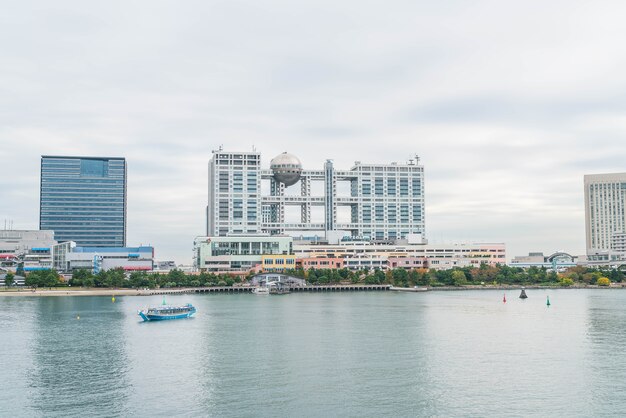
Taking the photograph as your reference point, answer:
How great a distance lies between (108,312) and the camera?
11406 cm

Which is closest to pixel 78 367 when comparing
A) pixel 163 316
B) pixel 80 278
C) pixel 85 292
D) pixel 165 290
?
pixel 163 316

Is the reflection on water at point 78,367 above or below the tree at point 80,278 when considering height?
below

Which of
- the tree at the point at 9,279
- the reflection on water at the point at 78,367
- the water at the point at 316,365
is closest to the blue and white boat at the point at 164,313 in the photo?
the water at the point at 316,365

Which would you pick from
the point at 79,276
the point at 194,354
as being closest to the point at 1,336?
the point at 194,354

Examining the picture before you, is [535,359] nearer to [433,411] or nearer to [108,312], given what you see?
[433,411]

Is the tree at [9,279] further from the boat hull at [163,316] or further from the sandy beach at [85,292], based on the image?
the boat hull at [163,316]

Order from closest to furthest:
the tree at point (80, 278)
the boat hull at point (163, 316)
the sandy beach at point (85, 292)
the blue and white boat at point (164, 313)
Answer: the boat hull at point (163, 316), the blue and white boat at point (164, 313), the sandy beach at point (85, 292), the tree at point (80, 278)

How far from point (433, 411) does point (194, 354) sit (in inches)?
1189

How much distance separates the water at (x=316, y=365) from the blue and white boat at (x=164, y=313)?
2.98m

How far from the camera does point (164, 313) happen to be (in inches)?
4109

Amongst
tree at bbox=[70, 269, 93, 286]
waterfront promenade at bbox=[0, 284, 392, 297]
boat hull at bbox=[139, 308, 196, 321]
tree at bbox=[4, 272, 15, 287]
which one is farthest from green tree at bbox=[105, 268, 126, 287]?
boat hull at bbox=[139, 308, 196, 321]

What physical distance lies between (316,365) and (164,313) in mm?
49771

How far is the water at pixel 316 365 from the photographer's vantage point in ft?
153

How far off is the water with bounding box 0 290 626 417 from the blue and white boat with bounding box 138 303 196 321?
2976mm
